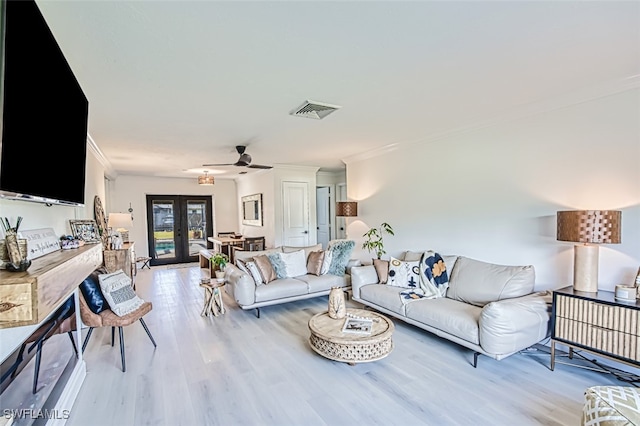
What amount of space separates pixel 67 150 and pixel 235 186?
288 inches

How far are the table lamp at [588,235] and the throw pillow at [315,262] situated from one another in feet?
9.75

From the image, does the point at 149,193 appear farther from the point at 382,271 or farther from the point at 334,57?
the point at 334,57

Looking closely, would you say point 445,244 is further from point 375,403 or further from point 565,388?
point 375,403

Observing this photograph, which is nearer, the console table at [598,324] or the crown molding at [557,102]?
the console table at [598,324]

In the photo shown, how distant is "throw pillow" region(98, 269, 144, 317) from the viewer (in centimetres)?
293

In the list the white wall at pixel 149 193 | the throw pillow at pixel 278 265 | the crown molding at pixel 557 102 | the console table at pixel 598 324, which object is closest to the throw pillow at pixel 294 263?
the throw pillow at pixel 278 265

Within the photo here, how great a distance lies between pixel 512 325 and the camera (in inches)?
104

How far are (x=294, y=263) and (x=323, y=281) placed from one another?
0.53 metres

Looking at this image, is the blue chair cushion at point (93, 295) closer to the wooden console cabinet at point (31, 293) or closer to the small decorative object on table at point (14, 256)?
the wooden console cabinet at point (31, 293)

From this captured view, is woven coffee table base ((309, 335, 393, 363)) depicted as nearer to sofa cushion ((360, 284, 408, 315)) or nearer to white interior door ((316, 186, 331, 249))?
sofa cushion ((360, 284, 408, 315))

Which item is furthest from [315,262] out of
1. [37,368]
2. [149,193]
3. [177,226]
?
[149,193]

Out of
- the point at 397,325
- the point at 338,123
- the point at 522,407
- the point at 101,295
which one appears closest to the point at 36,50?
the point at 101,295

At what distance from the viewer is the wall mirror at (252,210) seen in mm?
7755

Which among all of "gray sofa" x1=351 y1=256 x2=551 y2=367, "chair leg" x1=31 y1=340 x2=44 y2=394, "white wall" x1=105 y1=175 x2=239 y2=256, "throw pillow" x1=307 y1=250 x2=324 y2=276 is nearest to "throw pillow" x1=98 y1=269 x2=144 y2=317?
"chair leg" x1=31 y1=340 x2=44 y2=394
